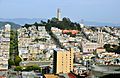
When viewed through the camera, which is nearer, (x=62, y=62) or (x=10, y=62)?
(x=62, y=62)

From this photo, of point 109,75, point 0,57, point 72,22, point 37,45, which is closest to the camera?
point 109,75

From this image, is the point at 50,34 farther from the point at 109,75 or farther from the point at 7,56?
the point at 109,75

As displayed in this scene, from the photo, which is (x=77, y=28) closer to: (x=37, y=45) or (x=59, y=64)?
(x=37, y=45)

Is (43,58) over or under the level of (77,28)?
under

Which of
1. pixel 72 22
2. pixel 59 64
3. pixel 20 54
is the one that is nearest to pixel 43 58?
pixel 20 54

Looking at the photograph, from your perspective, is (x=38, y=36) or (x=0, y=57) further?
(x=38, y=36)

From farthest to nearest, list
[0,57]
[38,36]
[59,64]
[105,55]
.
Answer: [38,36] → [105,55] → [0,57] → [59,64]

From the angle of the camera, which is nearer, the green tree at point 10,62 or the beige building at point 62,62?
the beige building at point 62,62

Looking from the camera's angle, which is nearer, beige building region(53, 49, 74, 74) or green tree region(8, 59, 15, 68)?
beige building region(53, 49, 74, 74)

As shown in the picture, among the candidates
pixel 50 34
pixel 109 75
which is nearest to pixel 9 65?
pixel 50 34
